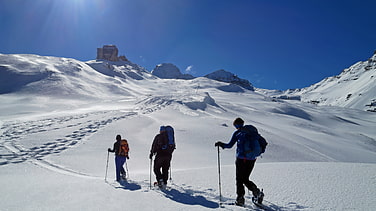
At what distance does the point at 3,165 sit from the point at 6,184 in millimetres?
3699

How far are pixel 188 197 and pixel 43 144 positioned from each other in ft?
35.6

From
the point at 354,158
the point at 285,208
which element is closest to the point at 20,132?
the point at 285,208

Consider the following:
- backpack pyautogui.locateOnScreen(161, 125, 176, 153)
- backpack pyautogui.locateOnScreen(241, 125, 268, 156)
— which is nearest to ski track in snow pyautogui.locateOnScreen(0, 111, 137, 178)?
backpack pyautogui.locateOnScreen(161, 125, 176, 153)

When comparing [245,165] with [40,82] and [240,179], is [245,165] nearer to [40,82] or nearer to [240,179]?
[240,179]

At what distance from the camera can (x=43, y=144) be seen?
1189 cm

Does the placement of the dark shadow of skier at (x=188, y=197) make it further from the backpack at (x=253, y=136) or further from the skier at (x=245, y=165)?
the backpack at (x=253, y=136)

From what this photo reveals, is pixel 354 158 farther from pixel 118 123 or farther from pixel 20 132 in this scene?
pixel 20 132

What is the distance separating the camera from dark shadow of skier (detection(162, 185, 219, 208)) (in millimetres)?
4302

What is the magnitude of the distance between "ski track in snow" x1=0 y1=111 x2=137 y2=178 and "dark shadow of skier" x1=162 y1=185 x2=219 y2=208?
419cm

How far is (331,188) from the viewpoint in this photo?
4.69m

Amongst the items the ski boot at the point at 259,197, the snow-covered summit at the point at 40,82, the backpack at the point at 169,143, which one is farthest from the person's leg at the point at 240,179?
the snow-covered summit at the point at 40,82

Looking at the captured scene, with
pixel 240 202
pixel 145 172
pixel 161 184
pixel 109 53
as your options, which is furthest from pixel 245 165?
pixel 109 53

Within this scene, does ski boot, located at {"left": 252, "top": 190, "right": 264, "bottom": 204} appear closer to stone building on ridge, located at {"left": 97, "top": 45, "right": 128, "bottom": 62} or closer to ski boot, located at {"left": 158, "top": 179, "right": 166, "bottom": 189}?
ski boot, located at {"left": 158, "top": 179, "right": 166, "bottom": 189}

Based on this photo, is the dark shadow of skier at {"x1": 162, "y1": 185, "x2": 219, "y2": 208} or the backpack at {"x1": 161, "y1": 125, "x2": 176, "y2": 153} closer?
the dark shadow of skier at {"x1": 162, "y1": 185, "x2": 219, "y2": 208}
